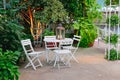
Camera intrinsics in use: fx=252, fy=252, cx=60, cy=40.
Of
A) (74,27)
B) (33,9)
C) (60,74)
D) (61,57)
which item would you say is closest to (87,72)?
(60,74)

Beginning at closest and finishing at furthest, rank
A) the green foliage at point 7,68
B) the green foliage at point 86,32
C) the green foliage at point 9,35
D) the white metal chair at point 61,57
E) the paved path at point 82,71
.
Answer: the green foliage at point 7,68 → the paved path at point 82,71 → the green foliage at point 9,35 → the white metal chair at point 61,57 → the green foliage at point 86,32

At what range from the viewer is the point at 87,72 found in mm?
5914

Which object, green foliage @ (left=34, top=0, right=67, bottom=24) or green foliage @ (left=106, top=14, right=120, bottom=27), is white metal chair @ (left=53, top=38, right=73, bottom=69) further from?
green foliage @ (left=34, top=0, right=67, bottom=24)

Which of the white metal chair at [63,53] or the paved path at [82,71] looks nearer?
the paved path at [82,71]

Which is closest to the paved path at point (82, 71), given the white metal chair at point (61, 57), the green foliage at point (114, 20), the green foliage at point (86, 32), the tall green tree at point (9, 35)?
the white metal chair at point (61, 57)

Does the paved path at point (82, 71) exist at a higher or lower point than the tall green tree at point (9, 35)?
lower

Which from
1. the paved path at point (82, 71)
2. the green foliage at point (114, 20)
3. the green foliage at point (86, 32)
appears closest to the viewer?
the paved path at point (82, 71)

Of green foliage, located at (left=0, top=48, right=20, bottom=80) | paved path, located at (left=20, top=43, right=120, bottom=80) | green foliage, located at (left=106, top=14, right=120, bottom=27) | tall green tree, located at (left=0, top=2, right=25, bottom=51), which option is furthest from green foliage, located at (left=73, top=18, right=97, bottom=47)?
green foliage, located at (left=0, top=48, right=20, bottom=80)

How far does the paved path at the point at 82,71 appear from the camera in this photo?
5520mm

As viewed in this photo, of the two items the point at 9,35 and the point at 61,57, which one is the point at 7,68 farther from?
the point at 61,57

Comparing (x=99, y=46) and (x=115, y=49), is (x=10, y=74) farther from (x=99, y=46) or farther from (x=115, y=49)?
(x=99, y=46)

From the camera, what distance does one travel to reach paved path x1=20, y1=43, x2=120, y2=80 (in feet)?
18.1

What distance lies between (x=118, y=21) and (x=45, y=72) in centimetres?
268

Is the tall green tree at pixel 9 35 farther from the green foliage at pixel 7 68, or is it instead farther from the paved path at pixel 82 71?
the green foliage at pixel 7 68
